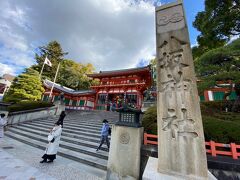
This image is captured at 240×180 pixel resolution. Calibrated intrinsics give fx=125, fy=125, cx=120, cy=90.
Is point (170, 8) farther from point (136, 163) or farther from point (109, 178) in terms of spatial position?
point (109, 178)

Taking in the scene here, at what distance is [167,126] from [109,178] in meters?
2.44

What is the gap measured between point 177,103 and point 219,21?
8692 mm

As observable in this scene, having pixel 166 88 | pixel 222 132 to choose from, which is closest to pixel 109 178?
pixel 166 88

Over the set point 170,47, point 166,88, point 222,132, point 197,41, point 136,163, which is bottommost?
point 136,163

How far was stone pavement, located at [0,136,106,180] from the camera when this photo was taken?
3.51 meters

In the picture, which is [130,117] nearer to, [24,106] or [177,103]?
[177,103]

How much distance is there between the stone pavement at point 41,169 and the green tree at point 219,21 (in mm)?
10318

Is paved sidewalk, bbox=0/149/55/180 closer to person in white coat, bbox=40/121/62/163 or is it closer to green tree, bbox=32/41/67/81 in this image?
person in white coat, bbox=40/121/62/163

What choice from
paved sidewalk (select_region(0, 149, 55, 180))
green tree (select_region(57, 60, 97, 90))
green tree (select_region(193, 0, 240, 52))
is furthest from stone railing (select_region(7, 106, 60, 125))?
green tree (select_region(57, 60, 97, 90))

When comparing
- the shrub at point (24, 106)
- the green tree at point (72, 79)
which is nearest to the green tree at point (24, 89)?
the shrub at point (24, 106)

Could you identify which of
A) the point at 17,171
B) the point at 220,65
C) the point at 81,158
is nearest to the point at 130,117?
the point at 81,158

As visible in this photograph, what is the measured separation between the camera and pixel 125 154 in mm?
3537

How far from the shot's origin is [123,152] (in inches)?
141

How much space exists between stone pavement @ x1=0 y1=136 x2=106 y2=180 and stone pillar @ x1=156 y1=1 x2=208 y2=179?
2.53 m
